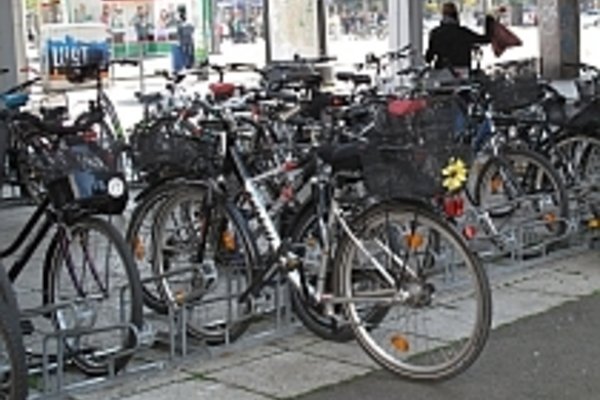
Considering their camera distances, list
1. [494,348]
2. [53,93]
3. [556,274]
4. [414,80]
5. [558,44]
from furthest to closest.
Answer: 1. [558,44]
2. [53,93]
3. [414,80]
4. [556,274]
5. [494,348]

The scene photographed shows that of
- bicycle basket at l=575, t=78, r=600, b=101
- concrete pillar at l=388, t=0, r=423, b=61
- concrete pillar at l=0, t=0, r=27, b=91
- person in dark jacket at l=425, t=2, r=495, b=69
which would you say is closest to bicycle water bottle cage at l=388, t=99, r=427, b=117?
bicycle basket at l=575, t=78, r=600, b=101

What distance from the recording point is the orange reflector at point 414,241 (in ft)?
15.4

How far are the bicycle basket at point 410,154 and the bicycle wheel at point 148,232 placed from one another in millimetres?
1172

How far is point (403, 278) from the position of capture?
4750mm

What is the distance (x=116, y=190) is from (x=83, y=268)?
1.20 ft

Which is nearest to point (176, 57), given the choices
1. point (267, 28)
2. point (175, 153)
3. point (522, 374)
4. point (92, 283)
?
point (267, 28)

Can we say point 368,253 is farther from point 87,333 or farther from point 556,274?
point 556,274

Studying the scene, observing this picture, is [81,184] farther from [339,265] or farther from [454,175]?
[454,175]

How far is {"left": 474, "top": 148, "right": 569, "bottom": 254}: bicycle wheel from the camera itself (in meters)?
6.91

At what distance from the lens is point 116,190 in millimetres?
4875

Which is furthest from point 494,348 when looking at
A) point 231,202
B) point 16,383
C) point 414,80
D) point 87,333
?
point 414,80

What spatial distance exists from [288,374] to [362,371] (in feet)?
1.04

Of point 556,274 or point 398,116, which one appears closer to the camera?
point 398,116

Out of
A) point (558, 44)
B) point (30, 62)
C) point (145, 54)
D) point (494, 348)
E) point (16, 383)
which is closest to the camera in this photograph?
point (16, 383)
